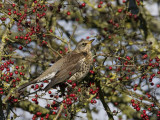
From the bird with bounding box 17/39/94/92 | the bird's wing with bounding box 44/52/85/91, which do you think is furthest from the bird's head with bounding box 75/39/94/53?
the bird's wing with bounding box 44/52/85/91

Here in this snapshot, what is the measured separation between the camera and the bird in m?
5.48

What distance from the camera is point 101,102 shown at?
5121mm

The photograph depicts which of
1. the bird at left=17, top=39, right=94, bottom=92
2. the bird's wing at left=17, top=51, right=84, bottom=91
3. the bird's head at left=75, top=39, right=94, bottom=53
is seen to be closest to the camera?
the bird at left=17, top=39, right=94, bottom=92

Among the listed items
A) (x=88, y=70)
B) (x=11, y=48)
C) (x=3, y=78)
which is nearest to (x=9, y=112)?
(x=3, y=78)

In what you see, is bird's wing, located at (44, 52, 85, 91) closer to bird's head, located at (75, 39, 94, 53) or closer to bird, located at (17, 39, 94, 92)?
bird, located at (17, 39, 94, 92)

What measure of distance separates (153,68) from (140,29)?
2.12 meters

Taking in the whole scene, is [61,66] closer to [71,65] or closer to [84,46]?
[71,65]

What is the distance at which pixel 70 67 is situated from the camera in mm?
Result: 6043

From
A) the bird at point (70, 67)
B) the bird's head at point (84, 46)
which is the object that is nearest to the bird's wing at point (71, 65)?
the bird at point (70, 67)

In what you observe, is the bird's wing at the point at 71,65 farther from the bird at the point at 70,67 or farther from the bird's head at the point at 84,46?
the bird's head at the point at 84,46

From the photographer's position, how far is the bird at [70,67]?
548 centimetres

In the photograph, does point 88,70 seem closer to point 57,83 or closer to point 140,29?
point 57,83

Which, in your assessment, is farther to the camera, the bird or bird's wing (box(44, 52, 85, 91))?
bird's wing (box(44, 52, 85, 91))

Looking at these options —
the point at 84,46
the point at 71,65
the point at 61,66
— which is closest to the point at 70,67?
the point at 71,65
